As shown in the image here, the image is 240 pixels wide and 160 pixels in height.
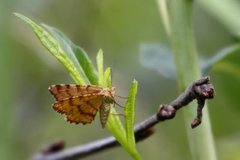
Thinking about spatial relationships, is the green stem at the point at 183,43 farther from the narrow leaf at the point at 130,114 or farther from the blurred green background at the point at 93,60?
the blurred green background at the point at 93,60

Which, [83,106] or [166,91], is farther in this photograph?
[166,91]

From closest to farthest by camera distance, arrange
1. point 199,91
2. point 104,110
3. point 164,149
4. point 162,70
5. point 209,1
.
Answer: point 199,91 → point 104,110 → point 162,70 → point 209,1 → point 164,149

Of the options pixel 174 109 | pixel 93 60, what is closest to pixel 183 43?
pixel 174 109

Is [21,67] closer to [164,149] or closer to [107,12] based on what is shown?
[107,12]

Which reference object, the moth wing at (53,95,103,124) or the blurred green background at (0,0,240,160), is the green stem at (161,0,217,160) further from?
the blurred green background at (0,0,240,160)

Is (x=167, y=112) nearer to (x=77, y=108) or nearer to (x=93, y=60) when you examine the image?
(x=77, y=108)

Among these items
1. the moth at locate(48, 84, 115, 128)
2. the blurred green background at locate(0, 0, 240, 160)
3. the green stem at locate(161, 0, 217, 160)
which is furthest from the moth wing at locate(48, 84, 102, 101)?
the blurred green background at locate(0, 0, 240, 160)

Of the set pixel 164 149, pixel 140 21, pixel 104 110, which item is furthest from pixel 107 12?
pixel 104 110

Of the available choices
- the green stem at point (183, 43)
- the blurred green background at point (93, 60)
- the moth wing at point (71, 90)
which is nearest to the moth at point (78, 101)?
the moth wing at point (71, 90)
